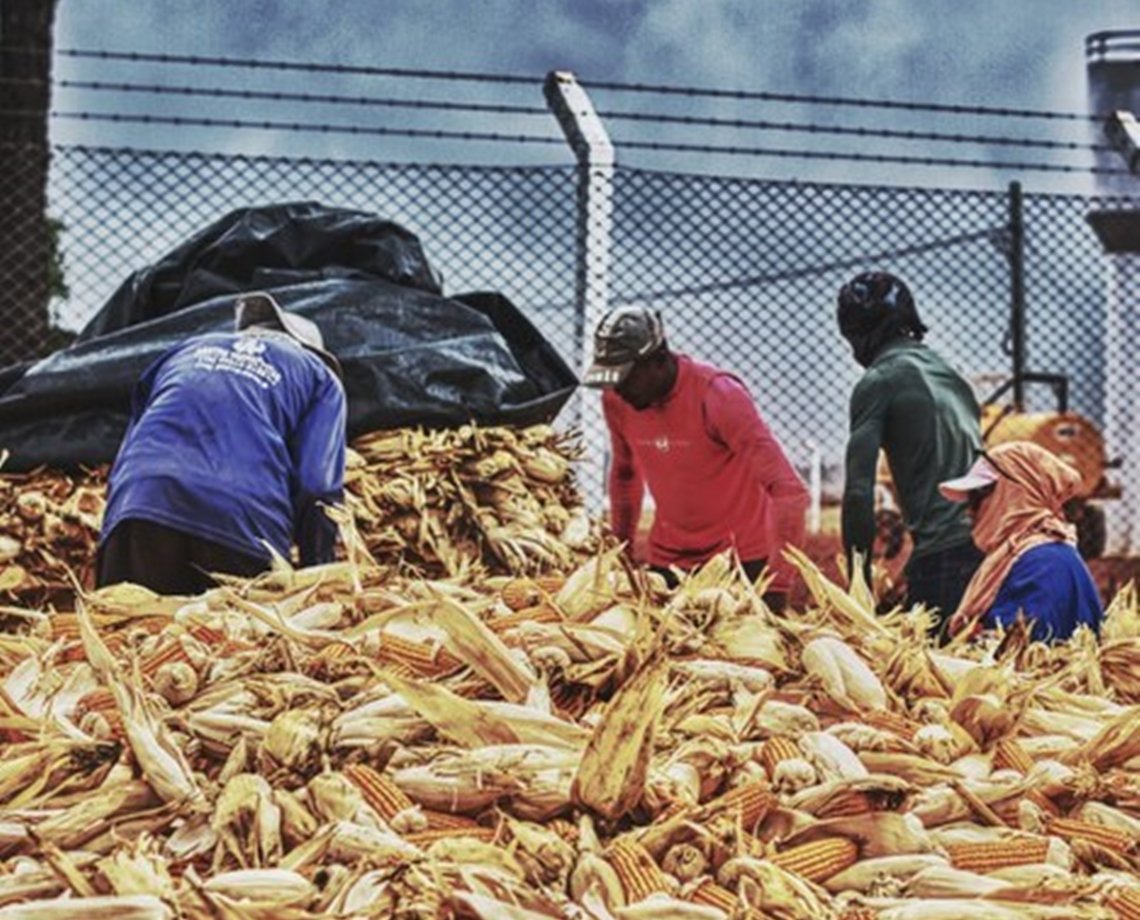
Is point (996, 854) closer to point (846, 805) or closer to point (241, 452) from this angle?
point (846, 805)

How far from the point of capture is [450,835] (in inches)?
91.4

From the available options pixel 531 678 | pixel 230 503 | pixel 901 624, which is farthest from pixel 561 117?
pixel 531 678

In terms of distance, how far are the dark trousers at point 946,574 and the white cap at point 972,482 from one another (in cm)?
51

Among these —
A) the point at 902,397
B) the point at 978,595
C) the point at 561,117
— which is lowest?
the point at 978,595

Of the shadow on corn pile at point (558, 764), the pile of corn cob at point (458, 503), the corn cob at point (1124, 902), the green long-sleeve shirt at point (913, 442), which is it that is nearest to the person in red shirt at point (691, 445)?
the green long-sleeve shirt at point (913, 442)

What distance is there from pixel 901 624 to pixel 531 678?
2.71ft

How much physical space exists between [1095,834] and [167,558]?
2940mm

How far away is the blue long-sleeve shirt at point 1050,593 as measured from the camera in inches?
187

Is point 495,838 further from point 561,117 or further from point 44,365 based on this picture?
point 561,117

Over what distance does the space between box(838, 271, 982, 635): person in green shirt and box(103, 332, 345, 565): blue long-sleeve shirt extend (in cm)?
160

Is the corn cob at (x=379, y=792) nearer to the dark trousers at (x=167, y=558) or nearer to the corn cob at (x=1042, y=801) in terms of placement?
the corn cob at (x=1042, y=801)

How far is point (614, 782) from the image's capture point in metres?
2.37

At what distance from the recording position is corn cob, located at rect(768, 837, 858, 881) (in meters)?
2.34

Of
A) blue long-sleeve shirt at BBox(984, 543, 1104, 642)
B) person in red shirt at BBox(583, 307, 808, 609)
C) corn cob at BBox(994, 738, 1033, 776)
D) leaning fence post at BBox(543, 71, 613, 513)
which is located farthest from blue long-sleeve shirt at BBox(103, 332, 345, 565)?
leaning fence post at BBox(543, 71, 613, 513)
